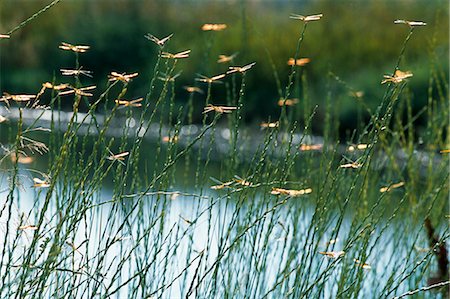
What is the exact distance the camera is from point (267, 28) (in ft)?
24.8

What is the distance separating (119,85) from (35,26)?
1.47 metres

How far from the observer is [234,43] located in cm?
683

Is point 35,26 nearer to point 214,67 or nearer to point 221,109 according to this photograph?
point 214,67

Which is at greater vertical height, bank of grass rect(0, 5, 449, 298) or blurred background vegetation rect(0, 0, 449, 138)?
bank of grass rect(0, 5, 449, 298)

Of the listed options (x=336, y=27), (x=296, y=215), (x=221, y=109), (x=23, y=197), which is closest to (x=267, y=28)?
(x=336, y=27)

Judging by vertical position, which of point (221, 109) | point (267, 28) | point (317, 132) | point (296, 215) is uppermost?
point (221, 109)

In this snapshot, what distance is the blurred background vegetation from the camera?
651 cm

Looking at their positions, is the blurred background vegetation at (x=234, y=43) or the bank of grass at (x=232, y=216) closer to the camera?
the bank of grass at (x=232, y=216)

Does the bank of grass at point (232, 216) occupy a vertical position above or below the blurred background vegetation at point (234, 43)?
above

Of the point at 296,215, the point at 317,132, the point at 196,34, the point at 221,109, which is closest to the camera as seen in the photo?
the point at 221,109

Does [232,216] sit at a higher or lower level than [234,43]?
higher

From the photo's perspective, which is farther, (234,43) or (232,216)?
(234,43)

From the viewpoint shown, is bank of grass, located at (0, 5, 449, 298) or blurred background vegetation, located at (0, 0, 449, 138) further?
blurred background vegetation, located at (0, 0, 449, 138)

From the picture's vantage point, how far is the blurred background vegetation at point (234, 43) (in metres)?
6.51
